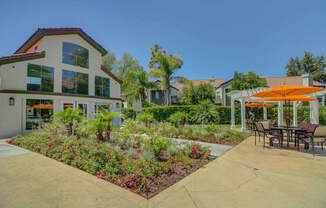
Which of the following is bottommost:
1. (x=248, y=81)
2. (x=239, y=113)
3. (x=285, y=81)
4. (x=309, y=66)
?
(x=239, y=113)

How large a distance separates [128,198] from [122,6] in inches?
483

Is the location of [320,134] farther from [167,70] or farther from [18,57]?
[167,70]

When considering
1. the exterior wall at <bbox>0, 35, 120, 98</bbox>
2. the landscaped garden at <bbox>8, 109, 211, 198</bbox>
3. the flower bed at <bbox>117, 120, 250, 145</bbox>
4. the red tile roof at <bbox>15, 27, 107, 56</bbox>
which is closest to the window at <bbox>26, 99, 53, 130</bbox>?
the exterior wall at <bbox>0, 35, 120, 98</bbox>

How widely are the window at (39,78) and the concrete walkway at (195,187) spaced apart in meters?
7.95

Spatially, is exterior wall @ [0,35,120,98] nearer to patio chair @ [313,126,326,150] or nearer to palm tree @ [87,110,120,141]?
palm tree @ [87,110,120,141]

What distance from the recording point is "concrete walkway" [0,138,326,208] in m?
2.79

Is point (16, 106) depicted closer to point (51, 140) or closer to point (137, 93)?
point (51, 140)

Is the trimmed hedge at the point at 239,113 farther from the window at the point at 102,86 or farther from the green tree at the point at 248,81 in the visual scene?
the window at the point at 102,86

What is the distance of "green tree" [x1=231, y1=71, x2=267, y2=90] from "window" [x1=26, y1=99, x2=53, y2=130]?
21974 millimetres

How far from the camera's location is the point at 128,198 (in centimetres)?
295

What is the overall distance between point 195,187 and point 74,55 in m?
14.3

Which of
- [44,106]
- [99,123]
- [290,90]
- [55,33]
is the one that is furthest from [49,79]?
[290,90]

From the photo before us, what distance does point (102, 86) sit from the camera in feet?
52.6

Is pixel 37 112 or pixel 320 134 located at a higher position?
pixel 37 112
